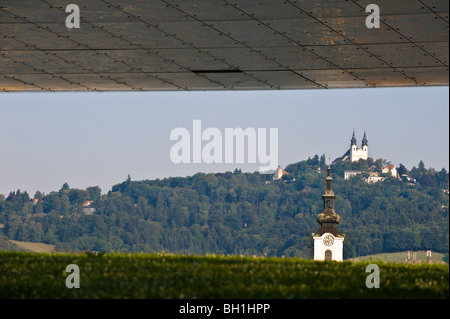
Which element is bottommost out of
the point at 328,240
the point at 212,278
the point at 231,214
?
the point at 328,240

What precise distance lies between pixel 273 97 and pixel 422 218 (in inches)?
1903

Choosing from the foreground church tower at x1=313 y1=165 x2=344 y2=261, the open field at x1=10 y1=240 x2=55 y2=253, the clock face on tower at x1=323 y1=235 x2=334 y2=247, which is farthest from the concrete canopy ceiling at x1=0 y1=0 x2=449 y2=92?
the open field at x1=10 y1=240 x2=55 y2=253

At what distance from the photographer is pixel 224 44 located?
79.7 ft

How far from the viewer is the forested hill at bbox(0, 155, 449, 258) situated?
14679cm

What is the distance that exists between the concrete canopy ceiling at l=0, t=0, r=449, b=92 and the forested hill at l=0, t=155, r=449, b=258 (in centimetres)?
10956

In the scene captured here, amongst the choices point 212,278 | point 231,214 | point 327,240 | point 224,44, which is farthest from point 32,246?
point 212,278

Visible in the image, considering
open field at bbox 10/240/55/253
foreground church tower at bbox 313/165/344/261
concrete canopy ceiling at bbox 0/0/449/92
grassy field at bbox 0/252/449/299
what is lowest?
open field at bbox 10/240/55/253

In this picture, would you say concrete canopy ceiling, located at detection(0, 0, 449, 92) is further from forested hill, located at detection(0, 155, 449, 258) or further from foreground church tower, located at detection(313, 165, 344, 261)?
forested hill, located at detection(0, 155, 449, 258)

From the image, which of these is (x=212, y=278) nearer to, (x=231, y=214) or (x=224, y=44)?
(x=224, y=44)

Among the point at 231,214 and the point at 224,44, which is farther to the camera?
the point at 231,214

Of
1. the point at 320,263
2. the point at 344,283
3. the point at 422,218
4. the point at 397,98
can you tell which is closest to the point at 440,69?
the point at 320,263

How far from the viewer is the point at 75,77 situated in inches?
1166

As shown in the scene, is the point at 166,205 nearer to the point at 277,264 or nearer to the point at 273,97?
the point at 273,97

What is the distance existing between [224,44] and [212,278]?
11.1 meters
